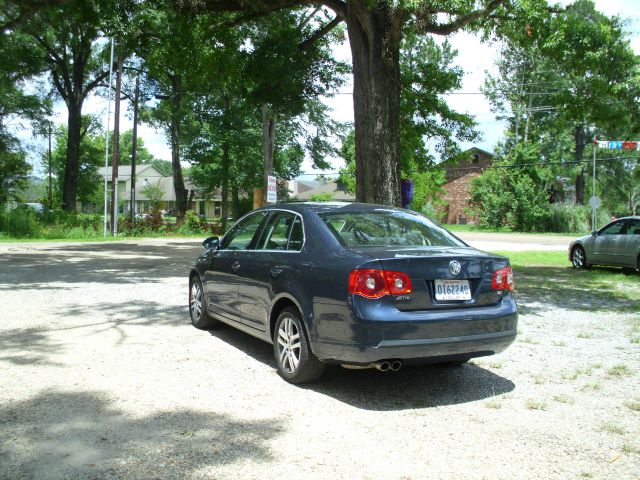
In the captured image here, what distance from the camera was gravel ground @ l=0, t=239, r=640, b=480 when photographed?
3799 millimetres

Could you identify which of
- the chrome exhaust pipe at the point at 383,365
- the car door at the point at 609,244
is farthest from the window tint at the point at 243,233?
the car door at the point at 609,244

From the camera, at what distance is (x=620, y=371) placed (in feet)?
20.1

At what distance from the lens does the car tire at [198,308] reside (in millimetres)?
7836

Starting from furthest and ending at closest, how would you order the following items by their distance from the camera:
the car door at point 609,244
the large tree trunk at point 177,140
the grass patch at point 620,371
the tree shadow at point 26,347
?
1. the large tree trunk at point 177,140
2. the car door at point 609,244
3. the tree shadow at point 26,347
4. the grass patch at point 620,371

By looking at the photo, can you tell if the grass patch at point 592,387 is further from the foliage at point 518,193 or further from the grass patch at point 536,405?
the foliage at point 518,193

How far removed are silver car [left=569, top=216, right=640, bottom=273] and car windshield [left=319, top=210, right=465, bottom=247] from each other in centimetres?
1220

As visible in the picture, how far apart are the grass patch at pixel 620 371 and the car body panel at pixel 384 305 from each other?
1368 millimetres

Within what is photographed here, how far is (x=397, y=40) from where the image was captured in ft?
41.7

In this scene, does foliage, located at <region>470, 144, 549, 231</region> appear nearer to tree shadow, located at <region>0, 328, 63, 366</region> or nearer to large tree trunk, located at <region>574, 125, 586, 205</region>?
large tree trunk, located at <region>574, 125, 586, 205</region>

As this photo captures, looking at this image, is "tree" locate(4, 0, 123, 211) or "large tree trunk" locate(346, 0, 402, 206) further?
"tree" locate(4, 0, 123, 211)

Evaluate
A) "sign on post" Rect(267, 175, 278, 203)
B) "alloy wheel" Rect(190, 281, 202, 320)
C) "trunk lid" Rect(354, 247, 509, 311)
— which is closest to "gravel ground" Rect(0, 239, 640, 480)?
"alloy wheel" Rect(190, 281, 202, 320)

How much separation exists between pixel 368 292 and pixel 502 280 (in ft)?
4.38

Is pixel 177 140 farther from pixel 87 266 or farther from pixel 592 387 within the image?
pixel 592 387

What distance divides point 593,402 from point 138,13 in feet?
45.6
